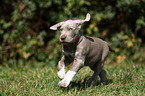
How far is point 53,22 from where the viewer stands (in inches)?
249

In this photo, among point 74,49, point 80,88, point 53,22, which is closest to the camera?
point 74,49

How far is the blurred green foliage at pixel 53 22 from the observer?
19.3ft

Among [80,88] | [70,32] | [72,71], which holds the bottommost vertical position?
[80,88]

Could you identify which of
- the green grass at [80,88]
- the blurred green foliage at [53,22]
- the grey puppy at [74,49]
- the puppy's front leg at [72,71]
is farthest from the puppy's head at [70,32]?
the blurred green foliage at [53,22]

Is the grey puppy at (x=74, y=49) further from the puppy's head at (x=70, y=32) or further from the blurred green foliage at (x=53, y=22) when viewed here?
the blurred green foliage at (x=53, y=22)

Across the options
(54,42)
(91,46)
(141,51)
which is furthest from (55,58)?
(91,46)

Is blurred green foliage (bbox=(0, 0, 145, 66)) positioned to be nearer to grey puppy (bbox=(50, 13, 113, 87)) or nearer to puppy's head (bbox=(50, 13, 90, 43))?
grey puppy (bbox=(50, 13, 113, 87))

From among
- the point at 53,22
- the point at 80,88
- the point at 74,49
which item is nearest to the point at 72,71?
the point at 74,49

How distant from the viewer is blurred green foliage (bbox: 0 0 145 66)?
19.3ft

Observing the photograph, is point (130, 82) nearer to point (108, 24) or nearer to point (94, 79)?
point (94, 79)

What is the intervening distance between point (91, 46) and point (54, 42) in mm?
3254

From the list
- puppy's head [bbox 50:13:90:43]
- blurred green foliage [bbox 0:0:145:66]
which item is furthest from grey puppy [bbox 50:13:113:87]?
blurred green foliage [bbox 0:0:145:66]

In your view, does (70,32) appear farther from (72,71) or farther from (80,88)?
(80,88)

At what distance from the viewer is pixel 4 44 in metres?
6.30
